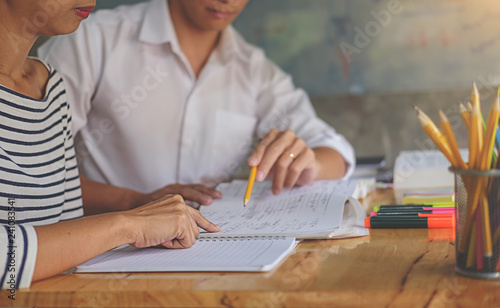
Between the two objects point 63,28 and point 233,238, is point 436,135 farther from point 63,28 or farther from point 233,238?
point 63,28

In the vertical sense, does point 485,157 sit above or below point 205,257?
above

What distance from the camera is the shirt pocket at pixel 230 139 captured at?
1.81 meters

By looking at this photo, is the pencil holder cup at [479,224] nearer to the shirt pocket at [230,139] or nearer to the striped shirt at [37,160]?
the striped shirt at [37,160]

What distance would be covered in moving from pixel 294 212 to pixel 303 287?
1.37 ft

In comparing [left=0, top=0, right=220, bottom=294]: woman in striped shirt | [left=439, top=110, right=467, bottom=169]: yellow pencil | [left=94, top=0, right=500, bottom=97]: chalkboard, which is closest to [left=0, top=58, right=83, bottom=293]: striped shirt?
[left=0, top=0, right=220, bottom=294]: woman in striped shirt

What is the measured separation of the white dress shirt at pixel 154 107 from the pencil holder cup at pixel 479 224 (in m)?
0.93

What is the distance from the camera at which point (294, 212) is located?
108cm

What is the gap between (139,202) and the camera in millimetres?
1356

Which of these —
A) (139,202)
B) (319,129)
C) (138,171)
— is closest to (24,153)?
(139,202)

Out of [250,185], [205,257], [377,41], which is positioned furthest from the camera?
[377,41]

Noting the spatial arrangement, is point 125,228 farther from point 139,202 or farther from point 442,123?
point 139,202

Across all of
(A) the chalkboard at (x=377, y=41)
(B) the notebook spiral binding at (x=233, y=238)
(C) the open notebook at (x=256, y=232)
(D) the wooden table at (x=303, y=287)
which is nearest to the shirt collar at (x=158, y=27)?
(C) the open notebook at (x=256, y=232)

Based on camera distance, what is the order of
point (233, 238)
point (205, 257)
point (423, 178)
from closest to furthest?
point (205, 257)
point (233, 238)
point (423, 178)

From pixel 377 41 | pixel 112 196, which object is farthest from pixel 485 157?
pixel 377 41
